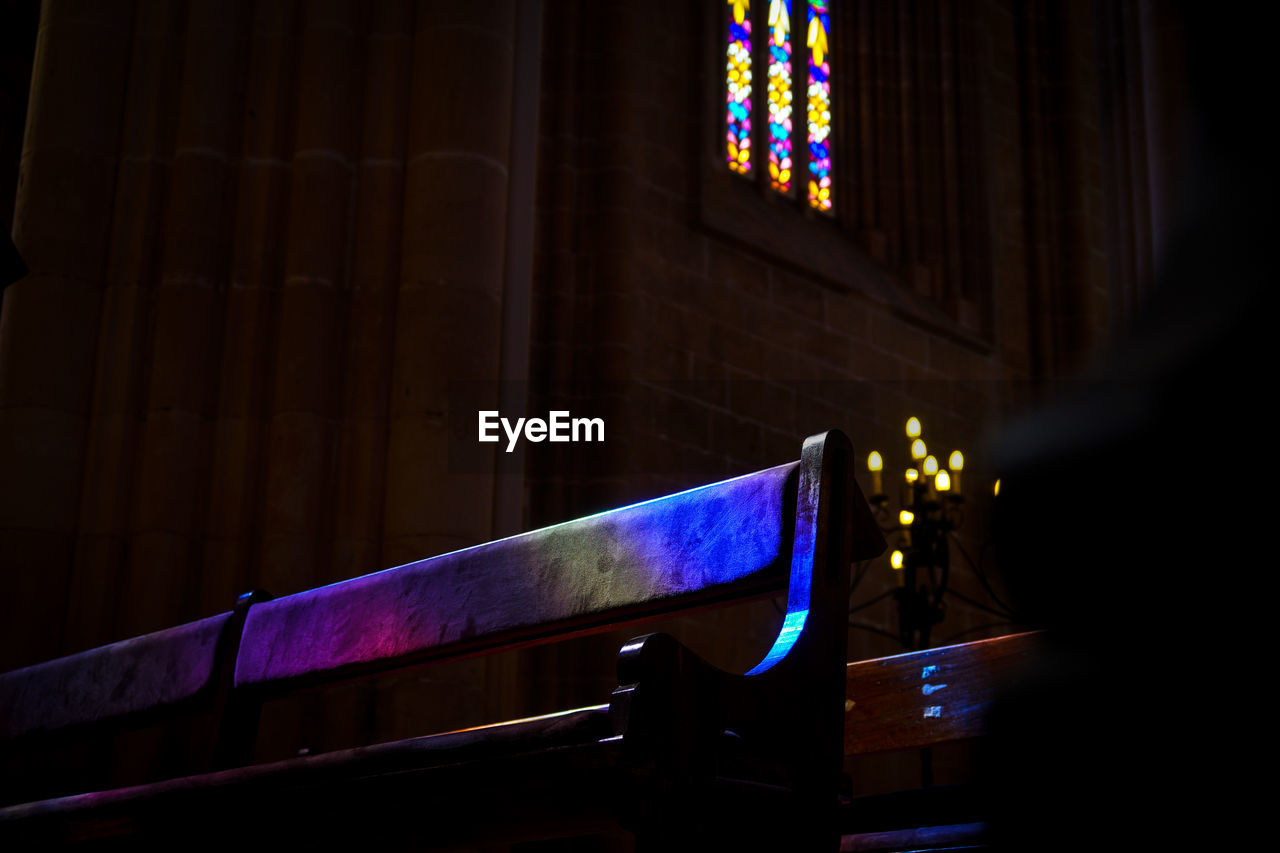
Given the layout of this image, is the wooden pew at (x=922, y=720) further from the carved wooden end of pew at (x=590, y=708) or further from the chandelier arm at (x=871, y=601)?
the chandelier arm at (x=871, y=601)

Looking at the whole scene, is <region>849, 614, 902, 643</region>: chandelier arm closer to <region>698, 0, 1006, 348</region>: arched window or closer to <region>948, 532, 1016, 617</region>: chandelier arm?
<region>948, 532, 1016, 617</region>: chandelier arm

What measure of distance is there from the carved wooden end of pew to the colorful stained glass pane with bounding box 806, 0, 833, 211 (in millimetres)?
7218

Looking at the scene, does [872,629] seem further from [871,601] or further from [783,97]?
[783,97]

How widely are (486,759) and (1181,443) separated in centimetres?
120

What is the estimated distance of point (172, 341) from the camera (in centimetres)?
525

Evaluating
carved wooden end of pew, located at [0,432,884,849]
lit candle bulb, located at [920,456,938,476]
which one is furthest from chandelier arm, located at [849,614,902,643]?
carved wooden end of pew, located at [0,432,884,849]

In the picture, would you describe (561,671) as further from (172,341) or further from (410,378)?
(172,341)

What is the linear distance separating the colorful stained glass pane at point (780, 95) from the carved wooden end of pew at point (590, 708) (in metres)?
6.84

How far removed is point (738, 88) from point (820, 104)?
897 millimetres

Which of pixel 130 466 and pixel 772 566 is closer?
pixel 772 566

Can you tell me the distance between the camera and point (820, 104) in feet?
32.5

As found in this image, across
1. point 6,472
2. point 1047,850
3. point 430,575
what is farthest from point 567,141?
point 1047,850

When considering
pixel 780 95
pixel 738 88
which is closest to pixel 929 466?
pixel 738 88
